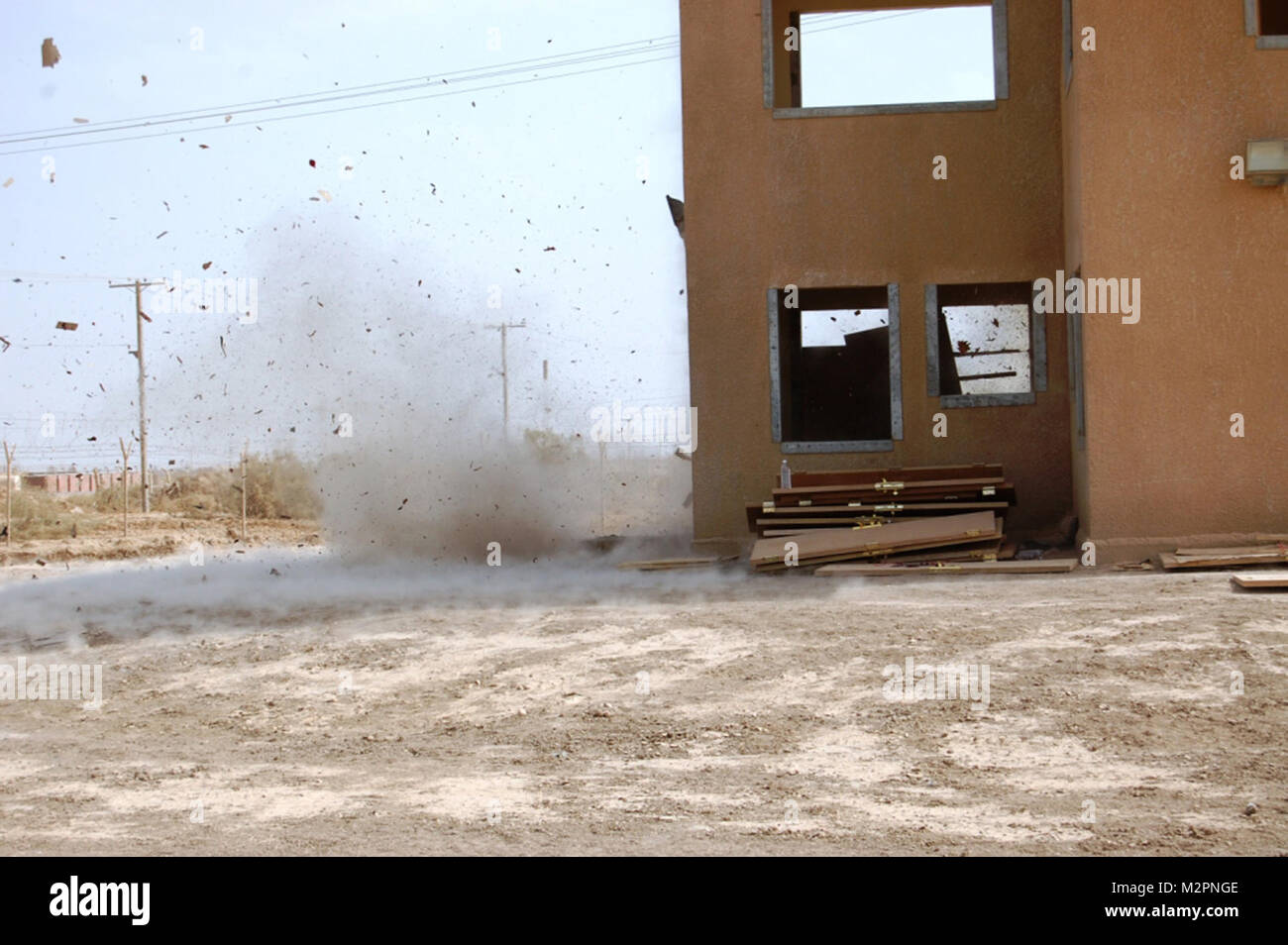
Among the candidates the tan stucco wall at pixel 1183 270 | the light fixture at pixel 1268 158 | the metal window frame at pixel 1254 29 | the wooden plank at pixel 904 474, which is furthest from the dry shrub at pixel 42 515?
the metal window frame at pixel 1254 29

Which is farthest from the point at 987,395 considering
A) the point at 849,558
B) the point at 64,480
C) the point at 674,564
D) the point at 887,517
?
the point at 64,480

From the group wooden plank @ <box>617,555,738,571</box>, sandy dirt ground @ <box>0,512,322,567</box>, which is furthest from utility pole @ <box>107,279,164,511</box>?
wooden plank @ <box>617,555,738,571</box>

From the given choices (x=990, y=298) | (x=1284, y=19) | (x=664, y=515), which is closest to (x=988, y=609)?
(x=990, y=298)

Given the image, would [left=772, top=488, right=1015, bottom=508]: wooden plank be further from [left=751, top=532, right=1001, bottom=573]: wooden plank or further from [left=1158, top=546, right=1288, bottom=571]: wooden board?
[left=1158, top=546, right=1288, bottom=571]: wooden board

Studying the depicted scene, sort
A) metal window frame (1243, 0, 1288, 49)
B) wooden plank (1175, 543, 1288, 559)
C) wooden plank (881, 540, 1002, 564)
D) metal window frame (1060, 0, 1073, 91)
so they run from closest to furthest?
wooden plank (1175, 543, 1288, 559), metal window frame (1243, 0, 1288, 49), wooden plank (881, 540, 1002, 564), metal window frame (1060, 0, 1073, 91)

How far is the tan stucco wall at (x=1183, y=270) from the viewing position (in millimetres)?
11836

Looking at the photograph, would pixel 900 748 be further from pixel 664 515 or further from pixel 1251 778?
pixel 664 515

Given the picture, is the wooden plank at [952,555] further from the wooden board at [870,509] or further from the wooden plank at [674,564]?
the wooden plank at [674,564]

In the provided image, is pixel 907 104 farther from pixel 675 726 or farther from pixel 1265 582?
pixel 675 726

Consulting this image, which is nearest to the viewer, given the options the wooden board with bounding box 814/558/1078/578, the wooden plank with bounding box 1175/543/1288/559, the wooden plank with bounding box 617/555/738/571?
the wooden plank with bounding box 1175/543/1288/559

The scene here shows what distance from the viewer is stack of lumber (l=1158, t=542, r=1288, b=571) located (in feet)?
35.6

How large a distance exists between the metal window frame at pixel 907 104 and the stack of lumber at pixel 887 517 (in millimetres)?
4259

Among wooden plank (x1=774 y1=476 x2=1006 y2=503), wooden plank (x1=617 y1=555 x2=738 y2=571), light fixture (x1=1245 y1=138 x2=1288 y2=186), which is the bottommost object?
wooden plank (x1=617 y1=555 x2=738 y2=571)

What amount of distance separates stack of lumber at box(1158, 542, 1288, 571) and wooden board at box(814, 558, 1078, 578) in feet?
3.00
